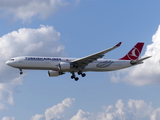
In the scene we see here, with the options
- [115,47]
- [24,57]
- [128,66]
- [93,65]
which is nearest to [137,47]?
[128,66]

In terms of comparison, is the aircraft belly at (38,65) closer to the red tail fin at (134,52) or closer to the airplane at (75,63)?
the airplane at (75,63)

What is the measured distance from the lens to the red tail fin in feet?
301

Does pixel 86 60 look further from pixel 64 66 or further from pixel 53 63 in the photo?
pixel 53 63

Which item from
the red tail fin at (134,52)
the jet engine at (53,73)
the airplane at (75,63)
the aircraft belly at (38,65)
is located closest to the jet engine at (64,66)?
the airplane at (75,63)

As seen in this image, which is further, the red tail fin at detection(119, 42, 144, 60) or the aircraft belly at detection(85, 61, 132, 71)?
the red tail fin at detection(119, 42, 144, 60)

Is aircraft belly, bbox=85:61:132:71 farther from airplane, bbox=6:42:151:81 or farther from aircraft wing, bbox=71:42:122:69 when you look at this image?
aircraft wing, bbox=71:42:122:69

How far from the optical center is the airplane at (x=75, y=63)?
78812mm

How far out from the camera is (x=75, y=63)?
83.3 m

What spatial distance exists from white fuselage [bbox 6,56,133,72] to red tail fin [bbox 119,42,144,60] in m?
3.18

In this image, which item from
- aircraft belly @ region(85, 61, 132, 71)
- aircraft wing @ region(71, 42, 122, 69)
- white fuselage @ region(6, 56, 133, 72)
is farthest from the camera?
aircraft belly @ region(85, 61, 132, 71)

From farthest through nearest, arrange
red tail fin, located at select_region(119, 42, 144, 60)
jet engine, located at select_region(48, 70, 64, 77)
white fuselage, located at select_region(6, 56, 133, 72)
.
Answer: red tail fin, located at select_region(119, 42, 144, 60), jet engine, located at select_region(48, 70, 64, 77), white fuselage, located at select_region(6, 56, 133, 72)

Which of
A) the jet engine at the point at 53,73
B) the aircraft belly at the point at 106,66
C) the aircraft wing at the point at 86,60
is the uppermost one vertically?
the jet engine at the point at 53,73

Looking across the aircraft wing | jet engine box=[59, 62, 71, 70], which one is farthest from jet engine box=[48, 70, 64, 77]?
jet engine box=[59, 62, 71, 70]

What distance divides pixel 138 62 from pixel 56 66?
18.9 m
